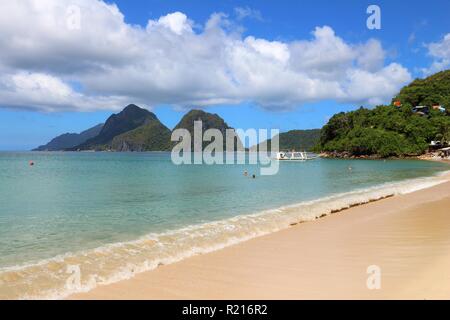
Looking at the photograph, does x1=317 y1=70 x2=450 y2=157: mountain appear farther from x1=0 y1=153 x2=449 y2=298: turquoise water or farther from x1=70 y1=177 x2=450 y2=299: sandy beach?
x1=70 y1=177 x2=450 y2=299: sandy beach

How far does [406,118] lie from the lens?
358 ft

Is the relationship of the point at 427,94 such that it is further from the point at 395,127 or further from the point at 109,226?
the point at 109,226

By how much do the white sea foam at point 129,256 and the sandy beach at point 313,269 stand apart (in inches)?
19.2

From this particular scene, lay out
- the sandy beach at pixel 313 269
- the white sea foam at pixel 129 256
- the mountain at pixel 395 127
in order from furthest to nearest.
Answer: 1. the mountain at pixel 395 127
2. the white sea foam at pixel 129 256
3. the sandy beach at pixel 313 269

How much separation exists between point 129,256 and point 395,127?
108569mm

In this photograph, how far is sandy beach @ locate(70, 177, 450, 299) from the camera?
577cm

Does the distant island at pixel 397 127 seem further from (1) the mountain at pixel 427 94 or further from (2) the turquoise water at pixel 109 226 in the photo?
(2) the turquoise water at pixel 109 226

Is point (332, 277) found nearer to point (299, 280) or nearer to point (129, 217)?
point (299, 280)

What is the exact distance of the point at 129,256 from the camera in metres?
8.59

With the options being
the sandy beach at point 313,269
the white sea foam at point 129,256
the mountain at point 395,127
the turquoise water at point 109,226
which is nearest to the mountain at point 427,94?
the mountain at point 395,127

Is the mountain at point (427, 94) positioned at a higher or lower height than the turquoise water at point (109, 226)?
higher

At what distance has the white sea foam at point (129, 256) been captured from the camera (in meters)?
6.59

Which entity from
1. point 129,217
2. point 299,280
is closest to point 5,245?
point 129,217

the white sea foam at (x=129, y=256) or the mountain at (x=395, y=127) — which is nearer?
the white sea foam at (x=129, y=256)
